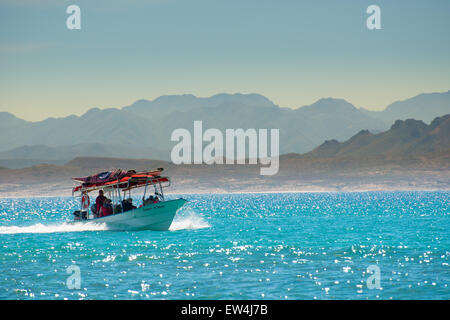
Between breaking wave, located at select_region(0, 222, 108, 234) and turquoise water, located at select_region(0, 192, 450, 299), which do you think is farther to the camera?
breaking wave, located at select_region(0, 222, 108, 234)

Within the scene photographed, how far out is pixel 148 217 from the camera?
4350cm

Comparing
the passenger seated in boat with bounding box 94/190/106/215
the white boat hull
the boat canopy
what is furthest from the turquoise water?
the boat canopy

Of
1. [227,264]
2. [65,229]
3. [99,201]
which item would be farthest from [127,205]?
[227,264]

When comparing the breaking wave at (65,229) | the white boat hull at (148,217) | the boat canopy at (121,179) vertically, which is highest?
the boat canopy at (121,179)

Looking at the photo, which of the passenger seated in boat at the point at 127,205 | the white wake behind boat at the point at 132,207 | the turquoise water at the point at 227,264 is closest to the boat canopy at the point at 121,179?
the white wake behind boat at the point at 132,207

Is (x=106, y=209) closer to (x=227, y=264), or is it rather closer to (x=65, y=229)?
(x=65, y=229)

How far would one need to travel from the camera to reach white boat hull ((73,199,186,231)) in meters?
43.2

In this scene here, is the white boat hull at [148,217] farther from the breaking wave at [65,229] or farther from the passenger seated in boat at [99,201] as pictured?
the breaking wave at [65,229]

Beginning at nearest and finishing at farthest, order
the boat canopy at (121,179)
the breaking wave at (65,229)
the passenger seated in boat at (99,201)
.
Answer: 1. the boat canopy at (121,179)
2. the passenger seated in boat at (99,201)
3. the breaking wave at (65,229)

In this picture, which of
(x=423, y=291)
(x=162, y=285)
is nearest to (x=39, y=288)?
(x=162, y=285)

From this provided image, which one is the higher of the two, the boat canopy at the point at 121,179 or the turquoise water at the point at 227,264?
the boat canopy at the point at 121,179

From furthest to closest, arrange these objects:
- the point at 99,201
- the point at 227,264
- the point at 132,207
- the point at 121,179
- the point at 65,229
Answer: the point at 65,229 → the point at 99,201 → the point at 132,207 → the point at 121,179 → the point at 227,264

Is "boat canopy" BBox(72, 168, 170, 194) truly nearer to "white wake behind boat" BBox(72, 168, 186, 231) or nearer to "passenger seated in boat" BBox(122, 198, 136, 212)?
"white wake behind boat" BBox(72, 168, 186, 231)

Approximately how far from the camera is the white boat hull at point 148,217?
1703 inches
